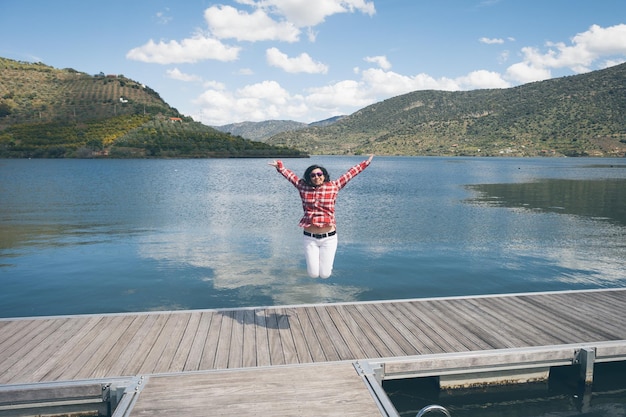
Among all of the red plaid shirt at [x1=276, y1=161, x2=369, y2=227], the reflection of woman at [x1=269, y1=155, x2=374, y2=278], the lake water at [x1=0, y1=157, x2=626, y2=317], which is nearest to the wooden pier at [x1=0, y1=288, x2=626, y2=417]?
the reflection of woman at [x1=269, y1=155, x2=374, y2=278]

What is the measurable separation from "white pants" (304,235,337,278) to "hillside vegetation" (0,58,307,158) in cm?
12452

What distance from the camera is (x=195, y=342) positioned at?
6902 mm

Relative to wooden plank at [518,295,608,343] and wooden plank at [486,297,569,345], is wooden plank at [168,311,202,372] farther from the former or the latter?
wooden plank at [518,295,608,343]

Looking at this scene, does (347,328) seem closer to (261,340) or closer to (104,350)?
(261,340)

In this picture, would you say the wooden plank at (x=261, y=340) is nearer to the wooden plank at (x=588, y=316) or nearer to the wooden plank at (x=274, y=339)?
the wooden plank at (x=274, y=339)

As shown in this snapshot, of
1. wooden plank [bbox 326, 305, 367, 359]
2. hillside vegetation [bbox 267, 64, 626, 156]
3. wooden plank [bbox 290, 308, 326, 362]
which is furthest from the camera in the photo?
hillside vegetation [bbox 267, 64, 626, 156]

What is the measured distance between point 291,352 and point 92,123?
474 feet

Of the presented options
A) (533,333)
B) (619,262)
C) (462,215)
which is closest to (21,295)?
(533,333)

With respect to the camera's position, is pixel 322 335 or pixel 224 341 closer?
pixel 224 341

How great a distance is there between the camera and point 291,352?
21.3 feet

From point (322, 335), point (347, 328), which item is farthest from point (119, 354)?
point (347, 328)

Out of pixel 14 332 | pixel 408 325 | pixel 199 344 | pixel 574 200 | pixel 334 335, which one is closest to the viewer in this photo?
pixel 199 344

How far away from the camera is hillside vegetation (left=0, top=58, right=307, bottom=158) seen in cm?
11738

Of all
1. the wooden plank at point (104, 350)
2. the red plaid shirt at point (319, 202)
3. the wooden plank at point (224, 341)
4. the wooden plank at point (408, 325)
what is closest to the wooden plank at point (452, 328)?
Answer: the wooden plank at point (408, 325)
